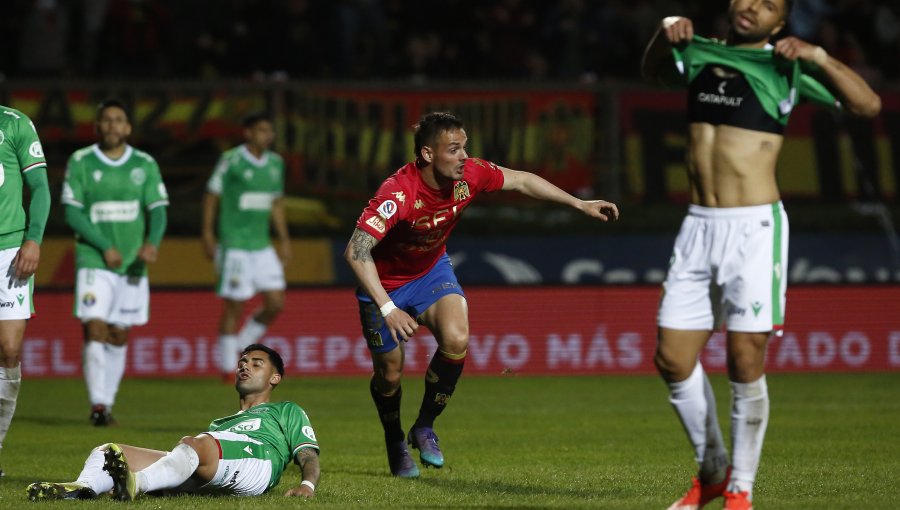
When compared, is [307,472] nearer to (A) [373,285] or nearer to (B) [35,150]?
(A) [373,285]

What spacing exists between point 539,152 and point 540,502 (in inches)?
424

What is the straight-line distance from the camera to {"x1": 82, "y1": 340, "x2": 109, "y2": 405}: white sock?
11742 mm

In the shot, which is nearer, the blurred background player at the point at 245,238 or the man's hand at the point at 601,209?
the man's hand at the point at 601,209

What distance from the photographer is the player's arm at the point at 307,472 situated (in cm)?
719

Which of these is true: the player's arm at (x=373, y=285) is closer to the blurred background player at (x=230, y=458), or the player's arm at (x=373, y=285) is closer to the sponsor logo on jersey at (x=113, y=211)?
the blurred background player at (x=230, y=458)

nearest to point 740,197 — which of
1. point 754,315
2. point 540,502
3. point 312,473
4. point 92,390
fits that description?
point 754,315

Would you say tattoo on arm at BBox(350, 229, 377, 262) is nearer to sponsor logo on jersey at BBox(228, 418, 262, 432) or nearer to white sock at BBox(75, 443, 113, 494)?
sponsor logo on jersey at BBox(228, 418, 262, 432)

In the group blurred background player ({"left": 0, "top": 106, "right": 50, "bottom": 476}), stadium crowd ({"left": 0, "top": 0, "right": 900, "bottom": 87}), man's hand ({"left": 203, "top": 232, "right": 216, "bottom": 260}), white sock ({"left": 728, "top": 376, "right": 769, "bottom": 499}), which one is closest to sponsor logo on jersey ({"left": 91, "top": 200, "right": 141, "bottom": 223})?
Result: man's hand ({"left": 203, "top": 232, "right": 216, "bottom": 260})

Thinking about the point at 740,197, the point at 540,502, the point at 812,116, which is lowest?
the point at 540,502

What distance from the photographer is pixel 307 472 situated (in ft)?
23.9

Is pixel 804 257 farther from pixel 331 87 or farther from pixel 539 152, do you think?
pixel 331 87

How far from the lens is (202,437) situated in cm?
708

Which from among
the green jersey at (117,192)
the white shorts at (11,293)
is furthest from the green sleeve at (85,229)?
the white shorts at (11,293)

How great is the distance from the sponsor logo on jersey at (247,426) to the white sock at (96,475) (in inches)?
26.6
